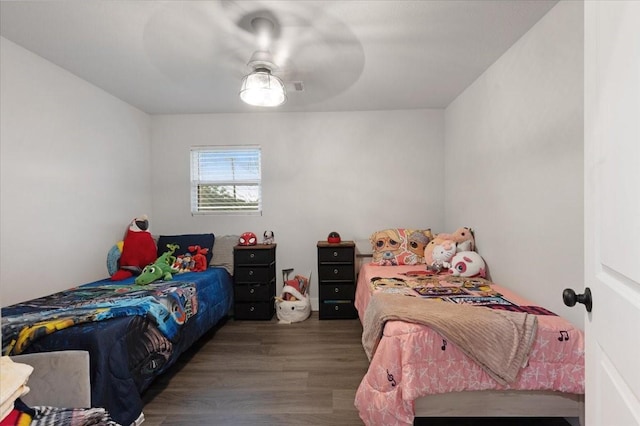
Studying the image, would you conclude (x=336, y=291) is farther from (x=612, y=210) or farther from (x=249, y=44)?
(x=612, y=210)

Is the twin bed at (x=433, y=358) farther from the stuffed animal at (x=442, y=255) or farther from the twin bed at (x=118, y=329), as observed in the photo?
the stuffed animal at (x=442, y=255)

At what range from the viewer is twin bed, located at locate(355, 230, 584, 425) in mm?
1544

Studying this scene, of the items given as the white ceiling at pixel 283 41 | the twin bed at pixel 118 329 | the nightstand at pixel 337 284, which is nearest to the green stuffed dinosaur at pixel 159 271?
the twin bed at pixel 118 329

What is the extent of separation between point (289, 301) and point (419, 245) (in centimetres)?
159

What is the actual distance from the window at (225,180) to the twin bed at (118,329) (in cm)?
134

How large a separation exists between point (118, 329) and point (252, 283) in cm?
177

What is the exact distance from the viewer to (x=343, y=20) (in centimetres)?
196

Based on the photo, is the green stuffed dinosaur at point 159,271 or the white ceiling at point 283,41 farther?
the green stuffed dinosaur at point 159,271

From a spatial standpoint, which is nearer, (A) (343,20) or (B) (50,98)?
(A) (343,20)

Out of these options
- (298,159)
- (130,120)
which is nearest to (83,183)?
(130,120)

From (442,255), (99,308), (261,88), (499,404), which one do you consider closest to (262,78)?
(261,88)

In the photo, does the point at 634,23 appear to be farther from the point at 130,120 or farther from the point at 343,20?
the point at 130,120

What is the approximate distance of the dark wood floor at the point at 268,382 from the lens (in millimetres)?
1837

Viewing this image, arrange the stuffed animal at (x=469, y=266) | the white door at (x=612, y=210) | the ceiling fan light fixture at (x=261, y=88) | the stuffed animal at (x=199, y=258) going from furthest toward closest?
the stuffed animal at (x=199, y=258) < the stuffed animal at (x=469, y=266) < the ceiling fan light fixture at (x=261, y=88) < the white door at (x=612, y=210)
